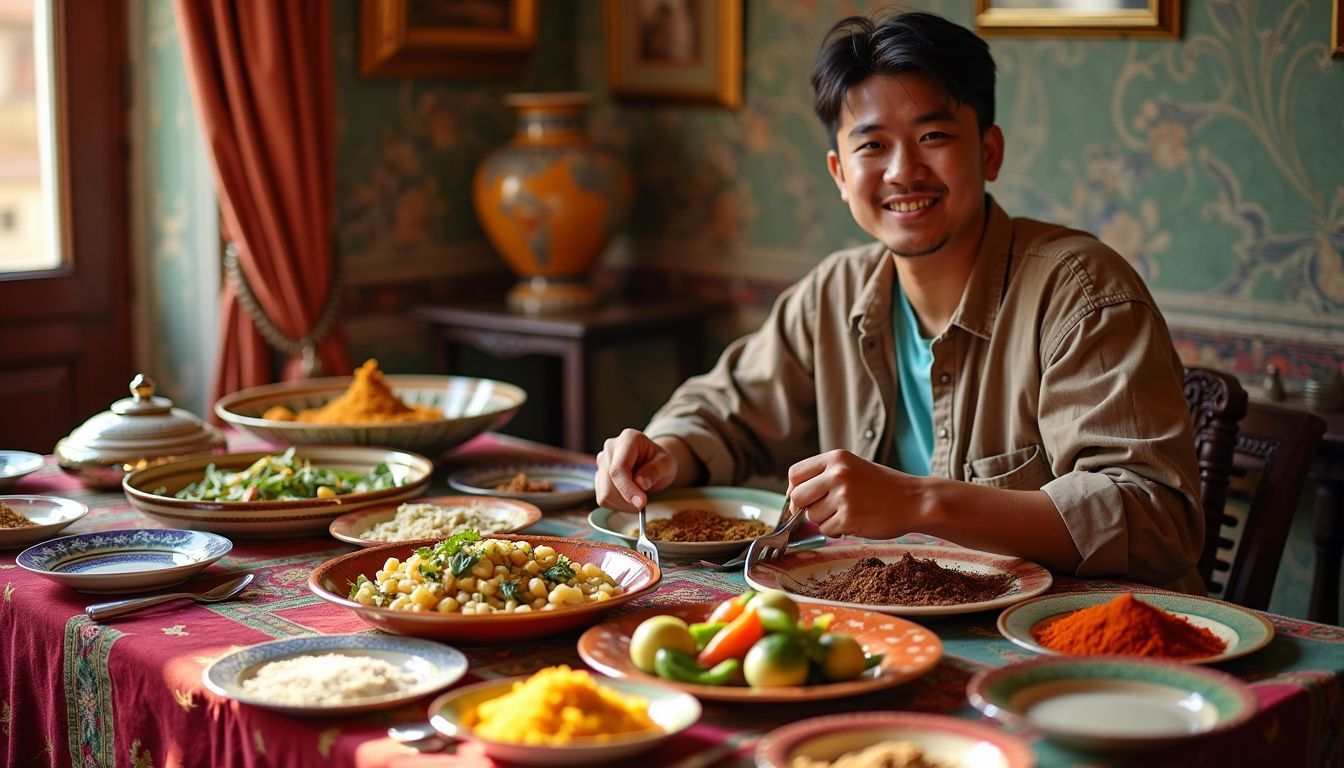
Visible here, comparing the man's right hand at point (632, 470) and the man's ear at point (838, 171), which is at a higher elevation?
the man's ear at point (838, 171)

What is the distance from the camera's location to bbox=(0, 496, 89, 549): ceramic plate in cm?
197

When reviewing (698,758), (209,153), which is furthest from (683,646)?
(209,153)

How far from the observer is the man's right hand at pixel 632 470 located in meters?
2.09

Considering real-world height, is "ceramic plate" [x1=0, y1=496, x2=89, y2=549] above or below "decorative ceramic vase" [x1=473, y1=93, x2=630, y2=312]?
below

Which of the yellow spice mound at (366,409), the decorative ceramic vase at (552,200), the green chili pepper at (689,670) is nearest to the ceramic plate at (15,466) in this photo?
the yellow spice mound at (366,409)

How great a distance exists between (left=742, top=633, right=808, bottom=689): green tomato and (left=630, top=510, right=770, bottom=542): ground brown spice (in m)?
0.57

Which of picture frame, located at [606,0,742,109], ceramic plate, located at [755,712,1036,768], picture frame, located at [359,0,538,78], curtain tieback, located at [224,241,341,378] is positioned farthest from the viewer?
picture frame, located at [606,0,742,109]

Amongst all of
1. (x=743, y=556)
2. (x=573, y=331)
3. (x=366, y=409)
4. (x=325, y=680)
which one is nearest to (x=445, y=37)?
(x=573, y=331)

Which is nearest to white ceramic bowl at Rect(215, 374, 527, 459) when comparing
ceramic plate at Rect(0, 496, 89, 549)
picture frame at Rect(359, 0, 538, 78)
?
ceramic plate at Rect(0, 496, 89, 549)

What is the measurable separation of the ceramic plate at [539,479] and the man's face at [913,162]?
0.61 metres

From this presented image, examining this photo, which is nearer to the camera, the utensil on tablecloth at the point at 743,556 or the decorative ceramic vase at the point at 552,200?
the utensil on tablecloth at the point at 743,556

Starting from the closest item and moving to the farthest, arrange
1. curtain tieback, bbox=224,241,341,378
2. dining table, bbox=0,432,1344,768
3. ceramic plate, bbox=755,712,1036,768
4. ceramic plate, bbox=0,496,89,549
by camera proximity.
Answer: ceramic plate, bbox=755,712,1036,768 → dining table, bbox=0,432,1344,768 → ceramic plate, bbox=0,496,89,549 → curtain tieback, bbox=224,241,341,378

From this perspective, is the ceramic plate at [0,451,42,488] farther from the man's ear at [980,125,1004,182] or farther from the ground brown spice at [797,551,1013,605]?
the man's ear at [980,125,1004,182]

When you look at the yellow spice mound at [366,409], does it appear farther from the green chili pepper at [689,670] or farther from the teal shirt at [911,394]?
the green chili pepper at [689,670]
